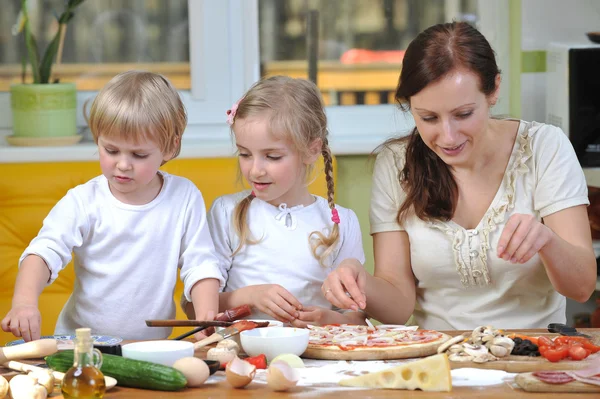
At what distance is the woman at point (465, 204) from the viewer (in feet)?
5.99

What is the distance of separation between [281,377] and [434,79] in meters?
0.82

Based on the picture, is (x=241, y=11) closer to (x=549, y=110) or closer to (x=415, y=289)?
(x=549, y=110)

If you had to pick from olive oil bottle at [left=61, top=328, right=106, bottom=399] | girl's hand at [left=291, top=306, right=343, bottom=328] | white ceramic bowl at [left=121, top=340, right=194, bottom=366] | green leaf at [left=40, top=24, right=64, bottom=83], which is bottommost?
girl's hand at [left=291, top=306, right=343, bottom=328]

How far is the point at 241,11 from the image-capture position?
3.20 meters

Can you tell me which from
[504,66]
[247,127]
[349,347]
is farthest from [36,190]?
[504,66]

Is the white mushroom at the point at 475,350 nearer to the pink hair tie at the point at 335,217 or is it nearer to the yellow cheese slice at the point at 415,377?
the yellow cheese slice at the point at 415,377

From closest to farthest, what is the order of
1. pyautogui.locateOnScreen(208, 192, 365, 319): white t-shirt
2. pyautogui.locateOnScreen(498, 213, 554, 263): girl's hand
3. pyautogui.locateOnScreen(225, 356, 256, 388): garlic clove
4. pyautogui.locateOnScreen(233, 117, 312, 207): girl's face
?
1. pyautogui.locateOnScreen(225, 356, 256, 388): garlic clove
2. pyautogui.locateOnScreen(498, 213, 554, 263): girl's hand
3. pyautogui.locateOnScreen(233, 117, 312, 207): girl's face
4. pyautogui.locateOnScreen(208, 192, 365, 319): white t-shirt

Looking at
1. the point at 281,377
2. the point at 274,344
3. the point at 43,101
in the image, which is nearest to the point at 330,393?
the point at 281,377

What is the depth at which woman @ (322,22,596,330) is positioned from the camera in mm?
1827

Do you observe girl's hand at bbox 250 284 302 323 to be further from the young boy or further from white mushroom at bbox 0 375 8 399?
white mushroom at bbox 0 375 8 399

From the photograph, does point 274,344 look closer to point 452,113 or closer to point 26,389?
point 26,389

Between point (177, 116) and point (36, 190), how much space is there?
0.93 meters

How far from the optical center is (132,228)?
1.92m

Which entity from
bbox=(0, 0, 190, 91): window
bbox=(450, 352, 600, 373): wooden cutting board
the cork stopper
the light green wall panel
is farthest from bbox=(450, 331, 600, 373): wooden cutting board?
bbox=(0, 0, 190, 91): window
